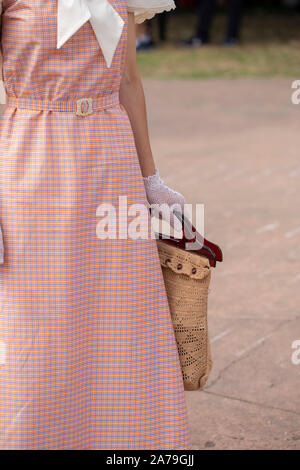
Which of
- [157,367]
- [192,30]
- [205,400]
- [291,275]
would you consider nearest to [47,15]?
[157,367]

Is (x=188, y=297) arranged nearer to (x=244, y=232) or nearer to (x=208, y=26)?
(x=244, y=232)

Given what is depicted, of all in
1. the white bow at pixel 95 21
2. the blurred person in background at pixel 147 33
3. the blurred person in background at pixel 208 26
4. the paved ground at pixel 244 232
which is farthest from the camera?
the blurred person in background at pixel 208 26

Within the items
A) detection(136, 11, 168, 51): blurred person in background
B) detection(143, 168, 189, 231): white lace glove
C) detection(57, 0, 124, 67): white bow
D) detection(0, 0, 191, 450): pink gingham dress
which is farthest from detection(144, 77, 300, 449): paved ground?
detection(136, 11, 168, 51): blurred person in background

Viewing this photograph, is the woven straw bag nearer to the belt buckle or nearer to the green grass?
the belt buckle

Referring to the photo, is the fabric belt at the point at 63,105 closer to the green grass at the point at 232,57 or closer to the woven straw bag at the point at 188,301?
the woven straw bag at the point at 188,301

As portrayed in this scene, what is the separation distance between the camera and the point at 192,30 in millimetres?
14992

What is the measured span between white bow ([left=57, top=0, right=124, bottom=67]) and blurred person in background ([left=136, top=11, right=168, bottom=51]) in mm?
10481

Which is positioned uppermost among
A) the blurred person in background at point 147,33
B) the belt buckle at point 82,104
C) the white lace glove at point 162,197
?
the belt buckle at point 82,104

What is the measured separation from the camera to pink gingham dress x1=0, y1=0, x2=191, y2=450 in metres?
2.21

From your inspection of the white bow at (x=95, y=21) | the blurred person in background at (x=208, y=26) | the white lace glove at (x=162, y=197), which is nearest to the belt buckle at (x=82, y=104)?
the white bow at (x=95, y=21)

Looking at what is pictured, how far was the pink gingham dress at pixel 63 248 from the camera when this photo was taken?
7.23 ft

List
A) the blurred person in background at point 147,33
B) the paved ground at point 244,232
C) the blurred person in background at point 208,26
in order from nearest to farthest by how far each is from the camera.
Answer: the paved ground at point 244,232, the blurred person in background at point 147,33, the blurred person in background at point 208,26

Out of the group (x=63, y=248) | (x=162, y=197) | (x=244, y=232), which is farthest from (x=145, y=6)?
(x=244, y=232)

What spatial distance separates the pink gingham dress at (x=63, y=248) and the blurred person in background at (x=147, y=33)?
415 inches
